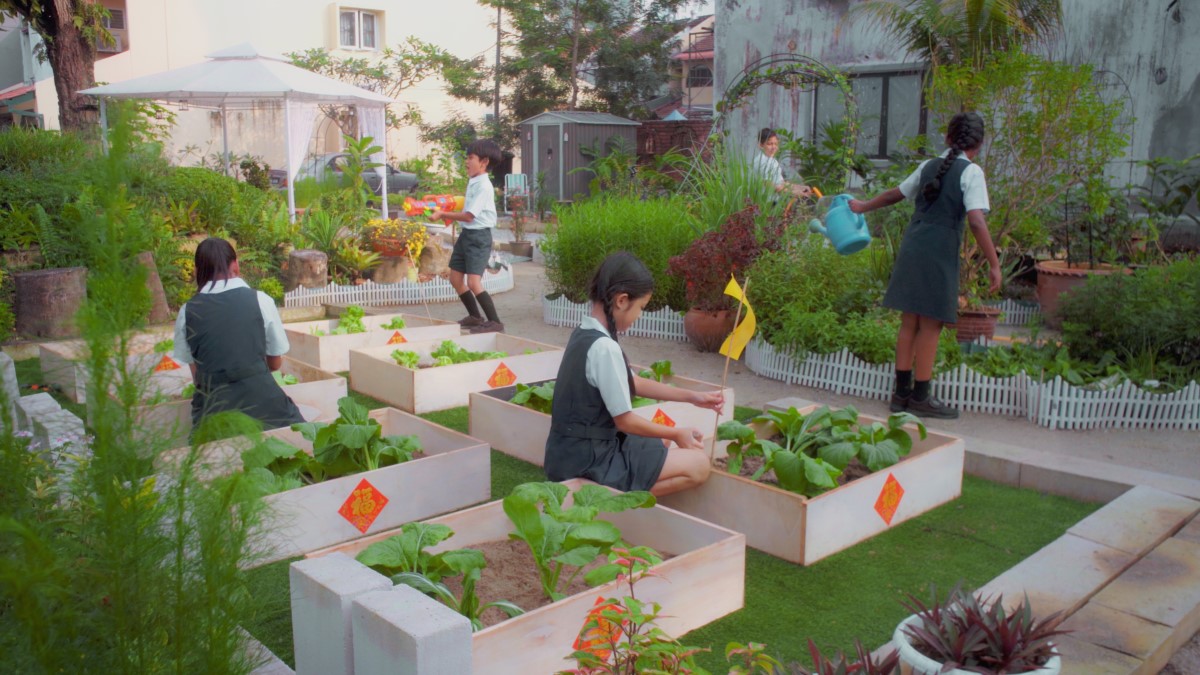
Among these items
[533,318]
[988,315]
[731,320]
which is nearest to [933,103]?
[988,315]

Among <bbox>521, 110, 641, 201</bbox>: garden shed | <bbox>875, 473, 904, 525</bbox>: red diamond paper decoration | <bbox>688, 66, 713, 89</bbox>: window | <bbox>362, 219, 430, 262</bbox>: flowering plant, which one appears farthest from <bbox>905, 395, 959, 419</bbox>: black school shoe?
<bbox>688, 66, 713, 89</bbox>: window

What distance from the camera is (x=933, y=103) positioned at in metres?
8.56

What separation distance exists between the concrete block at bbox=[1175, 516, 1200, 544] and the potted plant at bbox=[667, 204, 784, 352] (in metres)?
3.93

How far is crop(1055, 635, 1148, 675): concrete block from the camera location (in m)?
2.95

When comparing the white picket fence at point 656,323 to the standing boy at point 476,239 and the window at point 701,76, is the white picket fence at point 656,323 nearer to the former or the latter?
the standing boy at point 476,239

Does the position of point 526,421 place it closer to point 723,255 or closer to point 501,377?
point 501,377

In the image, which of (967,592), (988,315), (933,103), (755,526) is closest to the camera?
(967,592)

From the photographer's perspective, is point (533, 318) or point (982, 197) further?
point (533, 318)

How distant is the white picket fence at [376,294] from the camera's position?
1041cm

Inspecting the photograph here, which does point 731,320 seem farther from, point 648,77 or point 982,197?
point 648,77

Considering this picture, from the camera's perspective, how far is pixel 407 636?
8.24ft

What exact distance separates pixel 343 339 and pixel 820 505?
14.9 feet

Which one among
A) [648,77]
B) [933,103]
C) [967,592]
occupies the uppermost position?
[648,77]

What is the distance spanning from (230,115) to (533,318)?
70.5 feet
